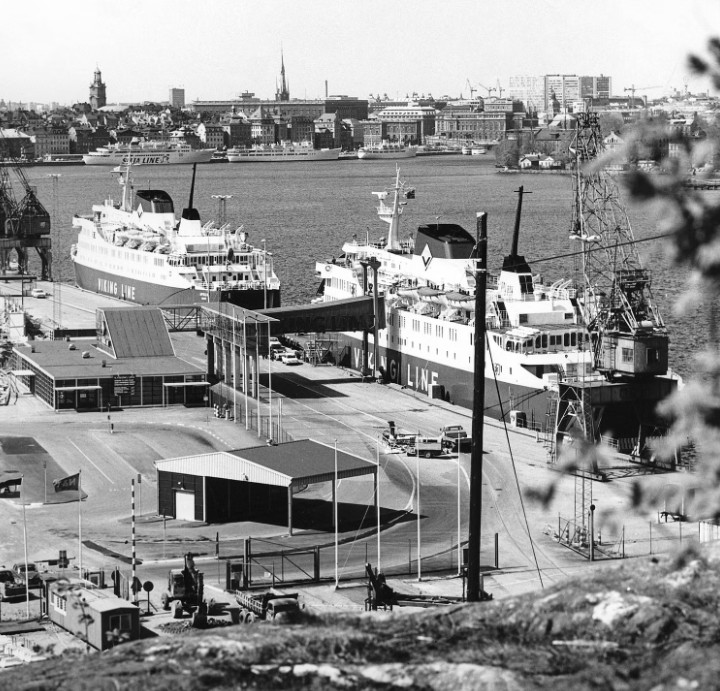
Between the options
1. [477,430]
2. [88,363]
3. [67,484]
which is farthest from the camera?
[88,363]

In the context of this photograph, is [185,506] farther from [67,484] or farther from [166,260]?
[166,260]

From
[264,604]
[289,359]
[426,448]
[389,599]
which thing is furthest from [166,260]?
[264,604]

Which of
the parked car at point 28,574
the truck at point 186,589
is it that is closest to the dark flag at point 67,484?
the parked car at point 28,574

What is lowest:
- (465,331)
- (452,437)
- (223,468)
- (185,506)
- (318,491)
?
(318,491)

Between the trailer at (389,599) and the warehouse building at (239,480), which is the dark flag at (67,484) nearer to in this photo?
the warehouse building at (239,480)

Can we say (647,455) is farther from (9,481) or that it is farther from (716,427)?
(716,427)

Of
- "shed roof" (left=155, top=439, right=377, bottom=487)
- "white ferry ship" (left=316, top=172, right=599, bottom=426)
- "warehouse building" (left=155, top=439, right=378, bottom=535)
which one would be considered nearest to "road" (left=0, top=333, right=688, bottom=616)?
"warehouse building" (left=155, top=439, right=378, bottom=535)
